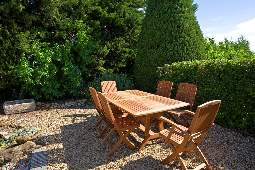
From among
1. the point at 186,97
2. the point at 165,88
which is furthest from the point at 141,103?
the point at 165,88

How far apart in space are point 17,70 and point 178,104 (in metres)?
6.30

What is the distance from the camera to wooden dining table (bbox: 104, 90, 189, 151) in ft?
22.1

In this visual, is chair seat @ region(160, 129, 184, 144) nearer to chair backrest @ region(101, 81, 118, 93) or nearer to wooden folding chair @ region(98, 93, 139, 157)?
wooden folding chair @ region(98, 93, 139, 157)

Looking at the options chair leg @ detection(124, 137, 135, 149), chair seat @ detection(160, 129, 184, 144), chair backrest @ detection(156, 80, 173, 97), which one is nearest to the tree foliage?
chair backrest @ detection(156, 80, 173, 97)

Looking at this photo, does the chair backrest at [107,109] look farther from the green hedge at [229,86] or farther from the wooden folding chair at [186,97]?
the green hedge at [229,86]

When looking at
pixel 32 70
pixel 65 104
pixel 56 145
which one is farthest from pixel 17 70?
pixel 56 145

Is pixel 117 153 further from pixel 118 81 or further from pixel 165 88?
pixel 118 81

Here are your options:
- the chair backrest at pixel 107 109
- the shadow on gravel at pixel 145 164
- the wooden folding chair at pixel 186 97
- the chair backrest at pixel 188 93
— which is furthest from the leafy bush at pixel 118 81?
the shadow on gravel at pixel 145 164

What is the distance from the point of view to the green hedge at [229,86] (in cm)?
756

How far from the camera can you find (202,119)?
5715mm

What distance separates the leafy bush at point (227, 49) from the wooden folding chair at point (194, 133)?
21.4 feet

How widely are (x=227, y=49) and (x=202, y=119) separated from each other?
32.5 ft

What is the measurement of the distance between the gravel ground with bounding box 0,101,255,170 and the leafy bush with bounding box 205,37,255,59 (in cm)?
517

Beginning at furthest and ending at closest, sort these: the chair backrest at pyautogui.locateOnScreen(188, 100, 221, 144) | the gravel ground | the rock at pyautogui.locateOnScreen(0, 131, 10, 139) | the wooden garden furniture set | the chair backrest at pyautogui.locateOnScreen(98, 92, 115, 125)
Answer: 1. the rock at pyautogui.locateOnScreen(0, 131, 10, 139)
2. the chair backrest at pyautogui.locateOnScreen(98, 92, 115, 125)
3. the gravel ground
4. the wooden garden furniture set
5. the chair backrest at pyautogui.locateOnScreen(188, 100, 221, 144)
